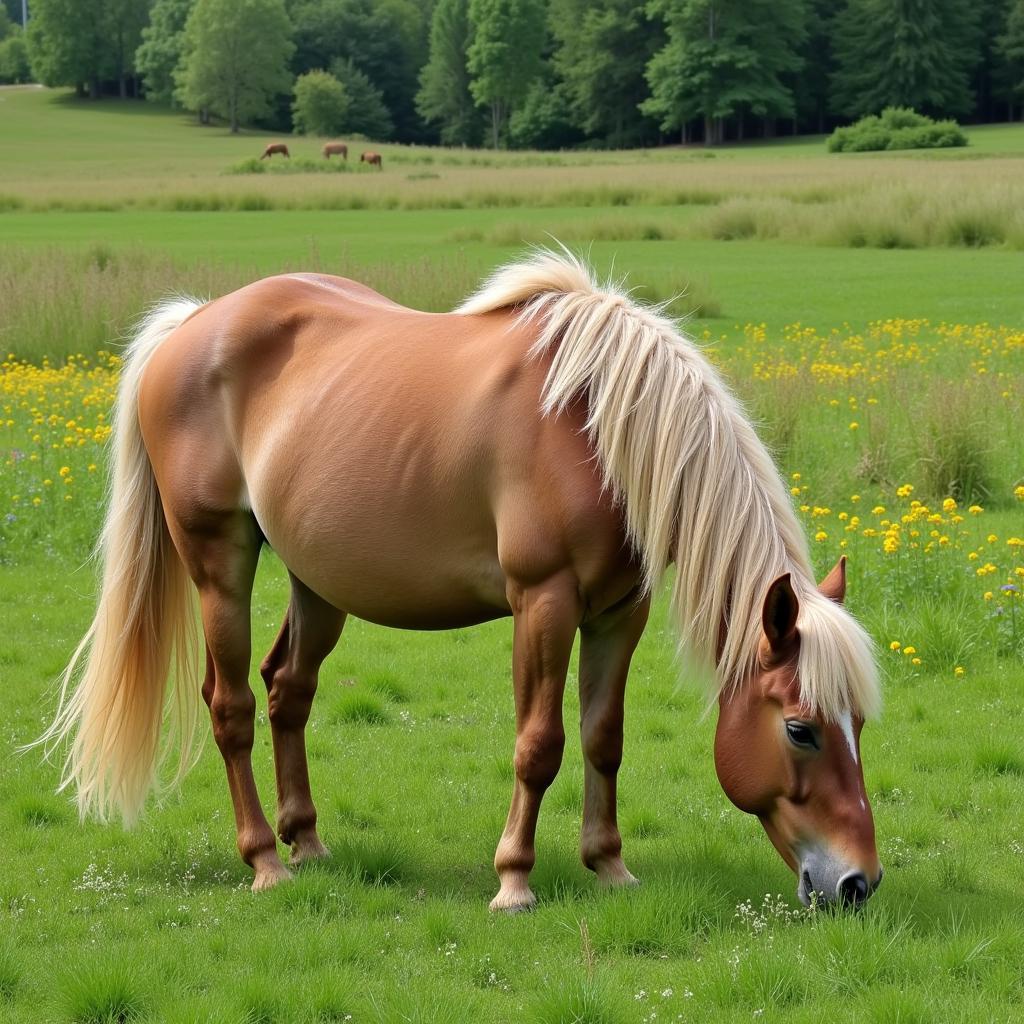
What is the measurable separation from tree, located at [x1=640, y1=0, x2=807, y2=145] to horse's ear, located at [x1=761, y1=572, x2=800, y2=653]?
3326 inches

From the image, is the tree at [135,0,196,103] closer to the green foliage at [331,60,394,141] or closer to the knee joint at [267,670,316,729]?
the green foliage at [331,60,394,141]

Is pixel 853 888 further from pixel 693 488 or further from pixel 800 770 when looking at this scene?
pixel 693 488

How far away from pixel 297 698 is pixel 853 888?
7.51ft

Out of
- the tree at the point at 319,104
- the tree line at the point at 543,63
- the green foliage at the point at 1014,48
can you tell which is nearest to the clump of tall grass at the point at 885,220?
the tree line at the point at 543,63

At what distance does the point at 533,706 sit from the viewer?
4.32 meters

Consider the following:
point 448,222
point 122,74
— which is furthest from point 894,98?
point 122,74

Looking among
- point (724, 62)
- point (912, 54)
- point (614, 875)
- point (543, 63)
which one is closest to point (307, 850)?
point (614, 875)

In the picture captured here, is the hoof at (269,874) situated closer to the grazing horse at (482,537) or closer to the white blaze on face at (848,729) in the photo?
the grazing horse at (482,537)

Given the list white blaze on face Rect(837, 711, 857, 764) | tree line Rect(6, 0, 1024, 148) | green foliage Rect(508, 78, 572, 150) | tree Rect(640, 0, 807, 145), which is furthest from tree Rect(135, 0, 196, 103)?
white blaze on face Rect(837, 711, 857, 764)

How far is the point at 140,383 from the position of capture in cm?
534

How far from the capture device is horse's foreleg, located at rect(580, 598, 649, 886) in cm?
454

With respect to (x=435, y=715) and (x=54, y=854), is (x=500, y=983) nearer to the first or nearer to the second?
(x=54, y=854)

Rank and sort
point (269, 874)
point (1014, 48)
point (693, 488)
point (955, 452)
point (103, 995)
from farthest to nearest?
point (1014, 48)
point (955, 452)
point (269, 874)
point (693, 488)
point (103, 995)

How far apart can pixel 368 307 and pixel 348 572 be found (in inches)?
46.1
